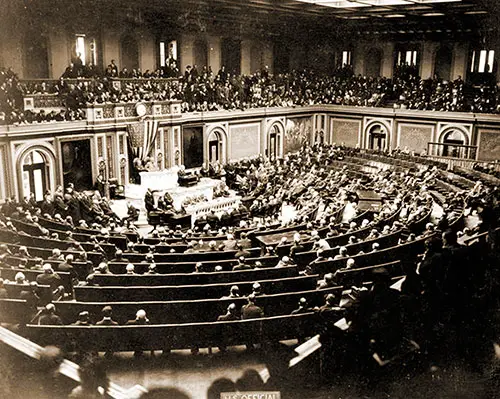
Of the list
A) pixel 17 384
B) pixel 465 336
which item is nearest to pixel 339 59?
pixel 465 336

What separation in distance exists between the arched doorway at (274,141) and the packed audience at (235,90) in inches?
68.0

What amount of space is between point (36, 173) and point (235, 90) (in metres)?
14.6

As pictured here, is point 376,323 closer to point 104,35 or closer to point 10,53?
point 10,53

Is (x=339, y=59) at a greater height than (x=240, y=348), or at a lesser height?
greater

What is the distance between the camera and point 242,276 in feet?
39.2

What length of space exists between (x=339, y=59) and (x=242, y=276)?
34654 mm

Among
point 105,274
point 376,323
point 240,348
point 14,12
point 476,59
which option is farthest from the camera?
point 476,59

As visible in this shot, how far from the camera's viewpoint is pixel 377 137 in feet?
120

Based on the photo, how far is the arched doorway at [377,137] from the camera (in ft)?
118

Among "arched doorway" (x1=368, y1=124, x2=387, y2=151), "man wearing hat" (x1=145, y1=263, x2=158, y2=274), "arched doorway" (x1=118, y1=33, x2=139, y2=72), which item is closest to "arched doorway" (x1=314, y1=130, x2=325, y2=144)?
"arched doorway" (x1=368, y1=124, x2=387, y2=151)

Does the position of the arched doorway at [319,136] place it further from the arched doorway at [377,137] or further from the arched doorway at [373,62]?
the arched doorway at [373,62]

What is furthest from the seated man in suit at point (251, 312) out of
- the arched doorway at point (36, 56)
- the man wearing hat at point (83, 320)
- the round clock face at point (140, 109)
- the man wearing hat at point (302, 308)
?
the arched doorway at point (36, 56)

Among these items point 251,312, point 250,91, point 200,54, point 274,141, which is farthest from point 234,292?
point 200,54

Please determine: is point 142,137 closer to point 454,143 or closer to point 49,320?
point 49,320
